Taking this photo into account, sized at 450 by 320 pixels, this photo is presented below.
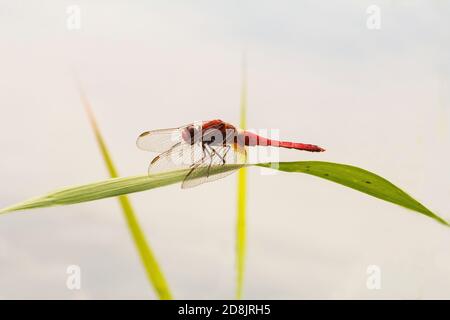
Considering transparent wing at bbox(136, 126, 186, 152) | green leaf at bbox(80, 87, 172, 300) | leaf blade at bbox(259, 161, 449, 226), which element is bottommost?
green leaf at bbox(80, 87, 172, 300)

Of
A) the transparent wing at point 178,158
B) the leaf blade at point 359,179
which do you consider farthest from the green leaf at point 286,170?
the transparent wing at point 178,158

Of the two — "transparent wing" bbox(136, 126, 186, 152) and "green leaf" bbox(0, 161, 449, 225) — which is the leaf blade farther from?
"transparent wing" bbox(136, 126, 186, 152)

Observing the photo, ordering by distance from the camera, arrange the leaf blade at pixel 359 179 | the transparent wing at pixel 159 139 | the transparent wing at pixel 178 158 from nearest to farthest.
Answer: the leaf blade at pixel 359 179 < the transparent wing at pixel 178 158 < the transparent wing at pixel 159 139

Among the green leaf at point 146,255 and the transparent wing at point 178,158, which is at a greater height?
the transparent wing at point 178,158

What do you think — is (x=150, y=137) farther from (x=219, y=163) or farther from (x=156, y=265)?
(x=156, y=265)

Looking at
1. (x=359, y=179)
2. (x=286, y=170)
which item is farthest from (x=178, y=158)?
(x=359, y=179)

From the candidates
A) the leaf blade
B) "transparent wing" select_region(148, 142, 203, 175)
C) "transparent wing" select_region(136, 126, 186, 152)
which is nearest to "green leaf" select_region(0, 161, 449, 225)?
the leaf blade

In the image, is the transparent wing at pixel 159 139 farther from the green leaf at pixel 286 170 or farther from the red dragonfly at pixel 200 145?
the green leaf at pixel 286 170

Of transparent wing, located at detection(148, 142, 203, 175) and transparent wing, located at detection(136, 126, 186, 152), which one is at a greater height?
transparent wing, located at detection(136, 126, 186, 152)

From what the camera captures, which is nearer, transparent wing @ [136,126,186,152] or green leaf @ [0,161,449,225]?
green leaf @ [0,161,449,225]
